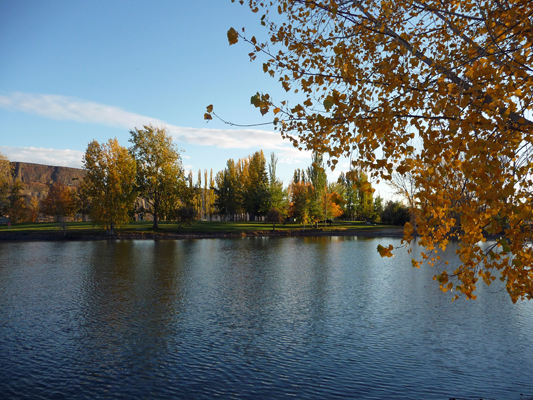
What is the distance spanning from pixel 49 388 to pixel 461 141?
7.76 meters

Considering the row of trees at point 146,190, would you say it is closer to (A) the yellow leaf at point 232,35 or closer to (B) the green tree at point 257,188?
(B) the green tree at point 257,188

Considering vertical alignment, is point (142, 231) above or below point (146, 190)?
below

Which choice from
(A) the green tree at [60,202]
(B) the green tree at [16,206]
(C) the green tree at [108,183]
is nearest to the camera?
(C) the green tree at [108,183]

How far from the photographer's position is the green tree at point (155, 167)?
144 feet

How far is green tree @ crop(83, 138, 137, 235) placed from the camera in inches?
1532

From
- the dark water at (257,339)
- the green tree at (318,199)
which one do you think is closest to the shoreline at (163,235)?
the green tree at (318,199)

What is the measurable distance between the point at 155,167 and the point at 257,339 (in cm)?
3824

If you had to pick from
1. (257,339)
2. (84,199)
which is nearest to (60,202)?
(84,199)

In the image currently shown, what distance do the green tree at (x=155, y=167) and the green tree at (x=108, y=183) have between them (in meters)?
3.67

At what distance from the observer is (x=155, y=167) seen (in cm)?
4469

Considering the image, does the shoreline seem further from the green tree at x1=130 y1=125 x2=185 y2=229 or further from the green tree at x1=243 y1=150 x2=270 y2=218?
the green tree at x1=243 y1=150 x2=270 y2=218

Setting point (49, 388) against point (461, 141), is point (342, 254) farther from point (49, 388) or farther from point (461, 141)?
point (461, 141)

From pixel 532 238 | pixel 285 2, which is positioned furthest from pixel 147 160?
pixel 532 238

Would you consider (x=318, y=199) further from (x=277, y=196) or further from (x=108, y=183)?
(x=108, y=183)
